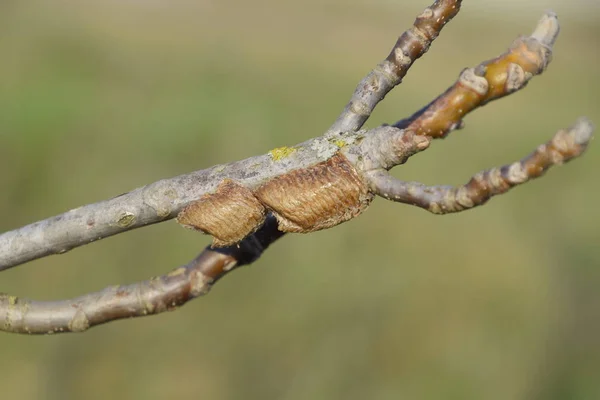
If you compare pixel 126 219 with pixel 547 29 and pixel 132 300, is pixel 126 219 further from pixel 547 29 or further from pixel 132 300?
pixel 547 29

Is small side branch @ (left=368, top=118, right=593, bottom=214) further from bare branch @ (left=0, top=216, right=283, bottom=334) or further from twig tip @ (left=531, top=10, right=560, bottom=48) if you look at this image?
bare branch @ (left=0, top=216, right=283, bottom=334)

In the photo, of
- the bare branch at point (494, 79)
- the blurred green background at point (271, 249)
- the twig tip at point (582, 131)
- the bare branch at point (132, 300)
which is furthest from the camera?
the blurred green background at point (271, 249)

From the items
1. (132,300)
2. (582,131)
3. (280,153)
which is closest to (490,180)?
(582,131)

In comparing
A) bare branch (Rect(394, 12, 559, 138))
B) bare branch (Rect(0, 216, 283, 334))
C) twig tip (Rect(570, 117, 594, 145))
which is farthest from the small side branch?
bare branch (Rect(0, 216, 283, 334))

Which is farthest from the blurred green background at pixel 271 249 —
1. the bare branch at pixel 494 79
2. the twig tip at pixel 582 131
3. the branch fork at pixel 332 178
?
the twig tip at pixel 582 131

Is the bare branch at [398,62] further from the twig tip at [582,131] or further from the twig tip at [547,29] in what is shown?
the twig tip at [582,131]

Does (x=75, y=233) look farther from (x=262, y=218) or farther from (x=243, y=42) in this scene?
(x=243, y=42)
